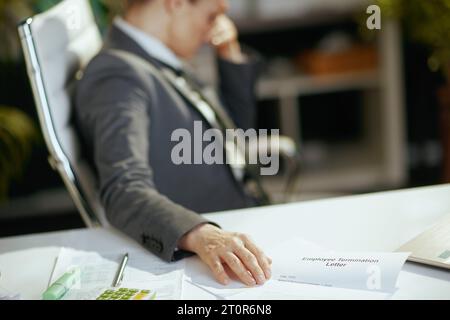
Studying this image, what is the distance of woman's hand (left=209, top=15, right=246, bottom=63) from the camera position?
6.50 feet

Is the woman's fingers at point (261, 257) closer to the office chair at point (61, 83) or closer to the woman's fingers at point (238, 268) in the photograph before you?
the woman's fingers at point (238, 268)

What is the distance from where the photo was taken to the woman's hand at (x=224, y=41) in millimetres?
1981

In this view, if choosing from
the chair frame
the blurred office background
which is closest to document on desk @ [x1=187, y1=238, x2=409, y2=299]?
the chair frame

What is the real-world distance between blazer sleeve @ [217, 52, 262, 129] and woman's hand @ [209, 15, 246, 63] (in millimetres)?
32

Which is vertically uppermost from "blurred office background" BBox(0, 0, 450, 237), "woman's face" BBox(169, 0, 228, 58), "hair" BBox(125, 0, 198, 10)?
"hair" BBox(125, 0, 198, 10)

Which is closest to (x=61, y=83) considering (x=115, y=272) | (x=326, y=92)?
(x=115, y=272)

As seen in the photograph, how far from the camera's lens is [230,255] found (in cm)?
98

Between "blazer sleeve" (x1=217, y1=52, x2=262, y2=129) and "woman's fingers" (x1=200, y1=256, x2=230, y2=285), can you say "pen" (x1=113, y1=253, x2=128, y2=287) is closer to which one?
"woman's fingers" (x1=200, y1=256, x2=230, y2=285)

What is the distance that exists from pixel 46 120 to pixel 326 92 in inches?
93.5

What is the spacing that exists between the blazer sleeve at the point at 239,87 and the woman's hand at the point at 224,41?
1.3 inches

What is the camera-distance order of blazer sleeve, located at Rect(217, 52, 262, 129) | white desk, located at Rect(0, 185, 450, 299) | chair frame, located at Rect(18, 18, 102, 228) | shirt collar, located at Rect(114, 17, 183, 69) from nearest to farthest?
white desk, located at Rect(0, 185, 450, 299) < chair frame, located at Rect(18, 18, 102, 228) < shirt collar, located at Rect(114, 17, 183, 69) < blazer sleeve, located at Rect(217, 52, 262, 129)

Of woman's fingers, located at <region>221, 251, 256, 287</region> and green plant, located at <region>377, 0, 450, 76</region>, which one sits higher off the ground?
green plant, located at <region>377, 0, 450, 76</region>

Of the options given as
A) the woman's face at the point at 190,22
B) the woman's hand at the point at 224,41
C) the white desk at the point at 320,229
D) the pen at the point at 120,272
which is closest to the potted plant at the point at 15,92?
the woman's hand at the point at 224,41

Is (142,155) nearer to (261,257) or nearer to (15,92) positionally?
(261,257)
